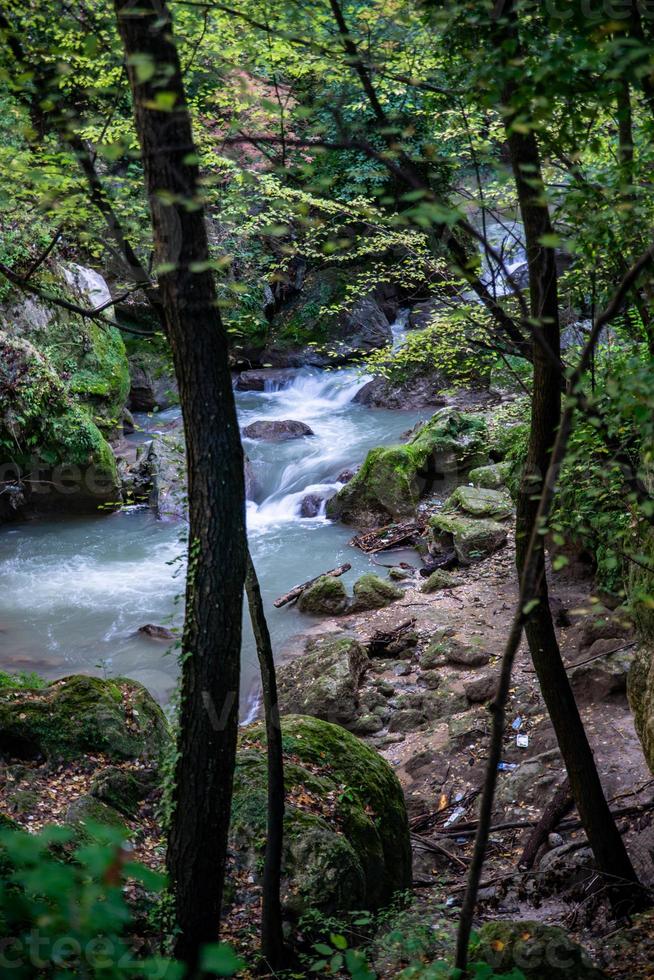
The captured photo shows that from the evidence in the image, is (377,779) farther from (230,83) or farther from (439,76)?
(439,76)

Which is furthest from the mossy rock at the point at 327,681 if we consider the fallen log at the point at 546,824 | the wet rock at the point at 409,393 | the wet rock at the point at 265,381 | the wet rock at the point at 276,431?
the wet rock at the point at 265,381

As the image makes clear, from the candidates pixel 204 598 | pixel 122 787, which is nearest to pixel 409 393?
pixel 122 787

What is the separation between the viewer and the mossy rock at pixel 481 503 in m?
11.9

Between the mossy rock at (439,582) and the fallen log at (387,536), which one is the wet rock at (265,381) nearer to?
the fallen log at (387,536)

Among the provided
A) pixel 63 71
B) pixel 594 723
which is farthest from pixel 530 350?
pixel 594 723

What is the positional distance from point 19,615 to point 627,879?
9086mm

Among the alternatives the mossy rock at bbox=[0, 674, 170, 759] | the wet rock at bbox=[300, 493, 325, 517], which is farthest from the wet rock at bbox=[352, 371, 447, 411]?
the mossy rock at bbox=[0, 674, 170, 759]

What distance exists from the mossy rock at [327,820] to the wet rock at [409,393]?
47.7 feet

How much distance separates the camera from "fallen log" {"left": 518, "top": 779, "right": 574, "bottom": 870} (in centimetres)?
520

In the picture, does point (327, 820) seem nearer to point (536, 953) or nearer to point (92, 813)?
point (92, 813)

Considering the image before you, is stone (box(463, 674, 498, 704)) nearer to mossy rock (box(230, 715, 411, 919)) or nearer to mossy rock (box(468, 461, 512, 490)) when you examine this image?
mossy rock (box(230, 715, 411, 919))

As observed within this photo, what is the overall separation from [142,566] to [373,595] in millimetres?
4226

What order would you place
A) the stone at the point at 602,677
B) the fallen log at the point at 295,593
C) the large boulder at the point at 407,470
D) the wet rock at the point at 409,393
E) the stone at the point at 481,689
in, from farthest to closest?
the wet rock at the point at 409,393, the large boulder at the point at 407,470, the fallen log at the point at 295,593, the stone at the point at 481,689, the stone at the point at 602,677

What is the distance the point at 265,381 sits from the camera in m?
21.0
